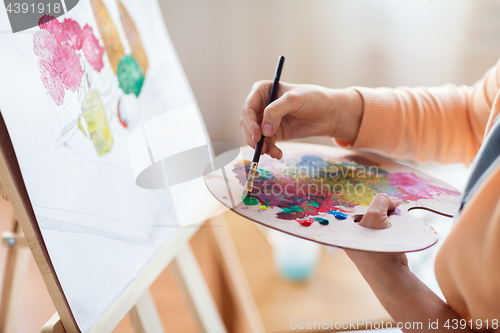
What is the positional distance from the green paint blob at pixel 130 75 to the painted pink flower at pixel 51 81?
17 cm

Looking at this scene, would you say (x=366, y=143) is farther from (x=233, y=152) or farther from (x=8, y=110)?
(x=8, y=110)

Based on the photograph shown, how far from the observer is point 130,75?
672mm

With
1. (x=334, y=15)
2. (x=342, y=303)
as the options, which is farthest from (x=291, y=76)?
(x=342, y=303)

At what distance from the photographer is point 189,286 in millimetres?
812

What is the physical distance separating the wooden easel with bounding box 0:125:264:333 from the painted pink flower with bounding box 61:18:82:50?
19 cm

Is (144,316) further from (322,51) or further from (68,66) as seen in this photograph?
(322,51)

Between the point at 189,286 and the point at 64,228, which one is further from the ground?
the point at 64,228

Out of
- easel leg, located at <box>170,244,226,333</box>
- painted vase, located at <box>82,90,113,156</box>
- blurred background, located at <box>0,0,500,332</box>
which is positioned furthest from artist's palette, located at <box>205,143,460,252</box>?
blurred background, located at <box>0,0,500,332</box>

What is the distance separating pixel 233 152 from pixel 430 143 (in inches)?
16.0

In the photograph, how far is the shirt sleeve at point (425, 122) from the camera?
687 millimetres

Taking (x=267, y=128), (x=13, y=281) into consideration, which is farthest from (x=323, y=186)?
(x=13, y=281)

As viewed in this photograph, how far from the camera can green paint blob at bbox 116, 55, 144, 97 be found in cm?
64

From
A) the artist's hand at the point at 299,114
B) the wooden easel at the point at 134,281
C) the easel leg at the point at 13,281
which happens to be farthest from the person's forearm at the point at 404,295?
the easel leg at the point at 13,281

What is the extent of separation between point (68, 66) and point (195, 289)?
1.83 ft
